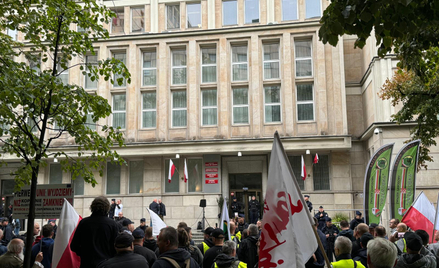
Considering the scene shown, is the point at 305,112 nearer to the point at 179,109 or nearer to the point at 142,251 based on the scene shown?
the point at 179,109

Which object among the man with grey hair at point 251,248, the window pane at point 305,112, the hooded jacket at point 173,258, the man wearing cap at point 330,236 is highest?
the window pane at point 305,112

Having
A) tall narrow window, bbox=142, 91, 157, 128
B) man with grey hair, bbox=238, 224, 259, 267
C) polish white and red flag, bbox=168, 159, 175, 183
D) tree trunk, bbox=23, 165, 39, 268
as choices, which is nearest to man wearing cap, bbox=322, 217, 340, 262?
man with grey hair, bbox=238, 224, 259, 267

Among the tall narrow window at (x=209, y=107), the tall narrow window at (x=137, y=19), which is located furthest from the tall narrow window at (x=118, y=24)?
the tall narrow window at (x=209, y=107)

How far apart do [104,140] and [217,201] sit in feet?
63.4

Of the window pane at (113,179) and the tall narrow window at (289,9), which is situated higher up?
the tall narrow window at (289,9)

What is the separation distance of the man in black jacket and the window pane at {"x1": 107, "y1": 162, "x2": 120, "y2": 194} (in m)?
24.4

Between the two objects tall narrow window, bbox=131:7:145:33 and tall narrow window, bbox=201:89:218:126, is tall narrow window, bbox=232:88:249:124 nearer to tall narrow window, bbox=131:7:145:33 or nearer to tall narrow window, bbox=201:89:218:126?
tall narrow window, bbox=201:89:218:126

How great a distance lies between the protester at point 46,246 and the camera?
7734 millimetres

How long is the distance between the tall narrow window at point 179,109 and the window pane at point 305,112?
7.38 meters

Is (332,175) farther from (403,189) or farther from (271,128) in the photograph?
(403,189)

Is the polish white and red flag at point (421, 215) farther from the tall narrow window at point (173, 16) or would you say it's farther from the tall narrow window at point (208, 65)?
the tall narrow window at point (173, 16)

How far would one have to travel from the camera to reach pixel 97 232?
600cm

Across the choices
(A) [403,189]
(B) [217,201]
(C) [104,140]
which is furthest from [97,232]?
(B) [217,201]

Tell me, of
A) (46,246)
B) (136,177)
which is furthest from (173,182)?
(46,246)
